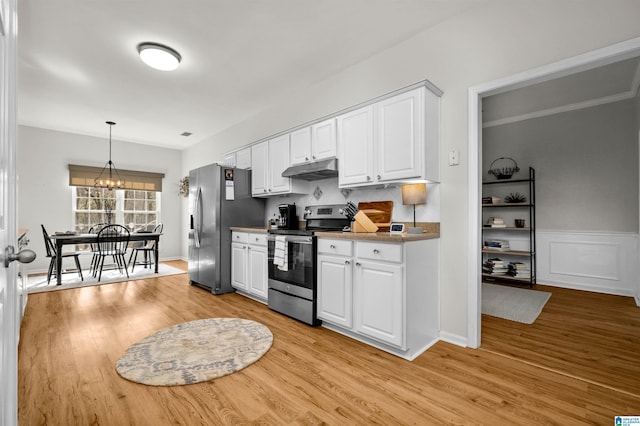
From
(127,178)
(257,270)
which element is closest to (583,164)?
(257,270)

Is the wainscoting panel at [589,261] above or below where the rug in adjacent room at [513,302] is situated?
above

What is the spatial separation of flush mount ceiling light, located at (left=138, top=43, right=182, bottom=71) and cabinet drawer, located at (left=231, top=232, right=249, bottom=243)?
7.02ft

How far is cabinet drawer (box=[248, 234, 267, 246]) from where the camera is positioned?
3.74 metres

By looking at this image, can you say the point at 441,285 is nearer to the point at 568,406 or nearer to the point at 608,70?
the point at 568,406

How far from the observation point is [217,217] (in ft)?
14.1

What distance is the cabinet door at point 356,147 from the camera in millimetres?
2912

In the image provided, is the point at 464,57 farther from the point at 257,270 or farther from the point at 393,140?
the point at 257,270

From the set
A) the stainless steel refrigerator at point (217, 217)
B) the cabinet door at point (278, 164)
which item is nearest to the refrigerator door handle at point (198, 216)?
the stainless steel refrigerator at point (217, 217)

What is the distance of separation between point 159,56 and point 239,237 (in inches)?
90.8

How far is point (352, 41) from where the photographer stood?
10.1 ft

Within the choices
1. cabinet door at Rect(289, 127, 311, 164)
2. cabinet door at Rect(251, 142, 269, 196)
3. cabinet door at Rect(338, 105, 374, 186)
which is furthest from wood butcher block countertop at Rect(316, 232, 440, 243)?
cabinet door at Rect(251, 142, 269, 196)

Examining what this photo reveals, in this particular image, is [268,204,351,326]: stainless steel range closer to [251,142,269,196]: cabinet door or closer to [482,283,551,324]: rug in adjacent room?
[251,142,269,196]: cabinet door

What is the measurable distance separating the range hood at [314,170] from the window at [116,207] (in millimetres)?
4507

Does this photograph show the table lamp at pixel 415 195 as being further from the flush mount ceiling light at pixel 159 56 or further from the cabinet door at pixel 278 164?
the flush mount ceiling light at pixel 159 56
